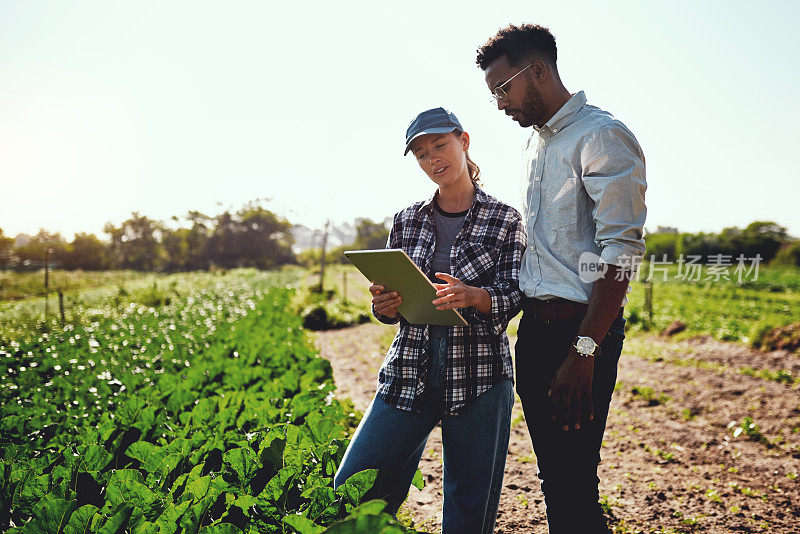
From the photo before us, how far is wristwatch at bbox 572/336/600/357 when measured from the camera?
5.15ft

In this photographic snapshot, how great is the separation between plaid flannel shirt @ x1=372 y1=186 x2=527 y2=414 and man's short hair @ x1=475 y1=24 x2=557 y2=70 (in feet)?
1.75

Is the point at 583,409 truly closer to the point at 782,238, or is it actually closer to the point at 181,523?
the point at 181,523

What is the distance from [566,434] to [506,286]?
0.57 metres

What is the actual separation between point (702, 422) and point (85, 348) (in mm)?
6772

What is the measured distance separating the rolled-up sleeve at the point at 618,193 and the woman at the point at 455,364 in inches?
15.5

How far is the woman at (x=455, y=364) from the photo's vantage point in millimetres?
1739

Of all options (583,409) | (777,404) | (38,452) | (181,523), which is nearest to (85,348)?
(38,452)

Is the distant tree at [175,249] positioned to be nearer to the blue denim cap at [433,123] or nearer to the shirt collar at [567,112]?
the blue denim cap at [433,123]

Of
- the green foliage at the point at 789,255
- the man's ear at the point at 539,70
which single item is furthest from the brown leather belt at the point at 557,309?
the green foliage at the point at 789,255

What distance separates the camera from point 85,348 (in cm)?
515

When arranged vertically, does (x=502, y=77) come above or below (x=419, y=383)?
above

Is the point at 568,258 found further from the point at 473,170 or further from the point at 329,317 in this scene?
the point at 329,317

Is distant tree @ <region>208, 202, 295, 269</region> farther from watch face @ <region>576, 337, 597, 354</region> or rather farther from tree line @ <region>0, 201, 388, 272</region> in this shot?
watch face @ <region>576, 337, 597, 354</region>

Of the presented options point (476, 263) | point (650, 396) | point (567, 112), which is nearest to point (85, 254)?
point (650, 396)
